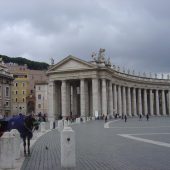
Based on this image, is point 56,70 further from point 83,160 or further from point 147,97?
point 83,160

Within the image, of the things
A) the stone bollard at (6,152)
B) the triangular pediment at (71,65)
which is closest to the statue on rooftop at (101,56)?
the triangular pediment at (71,65)

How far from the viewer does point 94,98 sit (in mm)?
90250

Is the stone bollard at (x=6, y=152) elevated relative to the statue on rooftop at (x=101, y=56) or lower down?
lower down

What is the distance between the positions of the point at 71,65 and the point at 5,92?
18.8 meters

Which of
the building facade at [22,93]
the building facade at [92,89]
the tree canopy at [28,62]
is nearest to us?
the building facade at [92,89]

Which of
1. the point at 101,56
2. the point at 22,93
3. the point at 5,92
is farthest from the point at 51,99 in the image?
the point at 22,93

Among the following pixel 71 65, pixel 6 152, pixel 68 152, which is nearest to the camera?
pixel 6 152

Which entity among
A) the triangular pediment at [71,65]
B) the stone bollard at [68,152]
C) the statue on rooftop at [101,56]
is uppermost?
the statue on rooftop at [101,56]

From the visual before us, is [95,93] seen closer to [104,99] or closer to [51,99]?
[104,99]

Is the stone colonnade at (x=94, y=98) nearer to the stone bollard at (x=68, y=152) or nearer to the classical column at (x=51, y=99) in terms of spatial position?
the classical column at (x=51, y=99)

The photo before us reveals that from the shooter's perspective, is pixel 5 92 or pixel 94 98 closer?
pixel 94 98

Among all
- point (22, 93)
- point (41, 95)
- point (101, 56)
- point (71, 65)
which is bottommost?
point (41, 95)

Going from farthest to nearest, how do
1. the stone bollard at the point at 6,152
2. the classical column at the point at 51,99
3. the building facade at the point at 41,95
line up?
the building facade at the point at 41,95, the classical column at the point at 51,99, the stone bollard at the point at 6,152

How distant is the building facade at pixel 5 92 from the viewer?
92812mm
